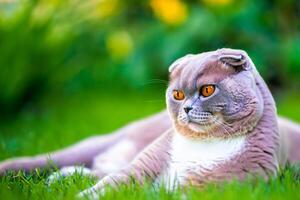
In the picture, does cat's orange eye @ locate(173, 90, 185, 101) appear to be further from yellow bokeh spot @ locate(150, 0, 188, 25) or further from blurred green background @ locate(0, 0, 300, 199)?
yellow bokeh spot @ locate(150, 0, 188, 25)

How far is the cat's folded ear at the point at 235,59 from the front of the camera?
2266mm

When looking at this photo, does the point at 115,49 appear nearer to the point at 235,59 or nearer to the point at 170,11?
the point at 170,11

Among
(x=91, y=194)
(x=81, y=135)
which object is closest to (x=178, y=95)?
(x=91, y=194)

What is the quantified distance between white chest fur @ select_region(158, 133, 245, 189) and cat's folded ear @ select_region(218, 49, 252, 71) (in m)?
0.27

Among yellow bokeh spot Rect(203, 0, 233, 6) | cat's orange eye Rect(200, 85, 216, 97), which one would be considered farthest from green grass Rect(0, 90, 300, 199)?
yellow bokeh spot Rect(203, 0, 233, 6)

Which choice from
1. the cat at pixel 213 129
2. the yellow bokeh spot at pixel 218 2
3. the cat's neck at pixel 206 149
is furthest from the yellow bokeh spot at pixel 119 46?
the cat's neck at pixel 206 149

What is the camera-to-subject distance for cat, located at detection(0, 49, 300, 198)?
224 cm

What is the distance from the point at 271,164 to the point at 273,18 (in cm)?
377

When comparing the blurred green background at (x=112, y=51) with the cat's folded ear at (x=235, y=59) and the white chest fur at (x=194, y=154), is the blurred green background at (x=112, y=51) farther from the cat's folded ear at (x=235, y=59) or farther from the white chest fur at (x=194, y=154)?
the cat's folded ear at (x=235, y=59)

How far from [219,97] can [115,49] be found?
3.47 m

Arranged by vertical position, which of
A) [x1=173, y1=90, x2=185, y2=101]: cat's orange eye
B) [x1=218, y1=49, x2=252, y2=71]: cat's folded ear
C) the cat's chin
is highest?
[x1=218, y1=49, x2=252, y2=71]: cat's folded ear

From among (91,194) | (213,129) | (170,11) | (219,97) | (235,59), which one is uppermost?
(170,11)

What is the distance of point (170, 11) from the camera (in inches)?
217

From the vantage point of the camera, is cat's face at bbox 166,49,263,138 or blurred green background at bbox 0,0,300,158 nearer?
cat's face at bbox 166,49,263,138
